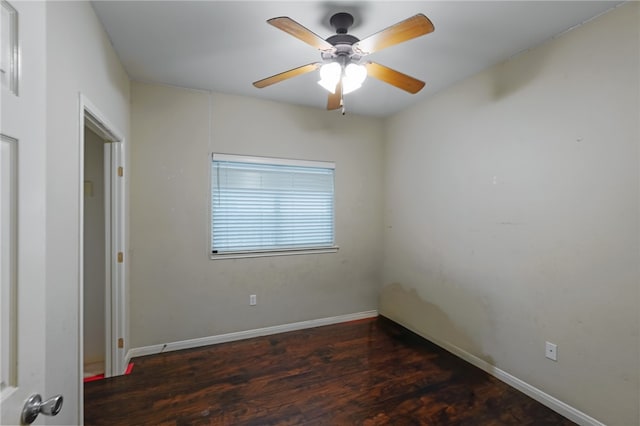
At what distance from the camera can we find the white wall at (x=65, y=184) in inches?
48.8

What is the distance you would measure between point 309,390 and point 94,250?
2229 mm

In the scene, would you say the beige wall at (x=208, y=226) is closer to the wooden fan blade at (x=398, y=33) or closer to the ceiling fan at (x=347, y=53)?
the ceiling fan at (x=347, y=53)

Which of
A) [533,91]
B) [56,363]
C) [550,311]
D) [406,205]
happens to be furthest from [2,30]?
[406,205]

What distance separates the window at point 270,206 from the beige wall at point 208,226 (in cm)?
10

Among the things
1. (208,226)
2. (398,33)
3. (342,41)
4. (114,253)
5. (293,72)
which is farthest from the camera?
(208,226)

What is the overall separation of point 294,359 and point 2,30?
108 inches

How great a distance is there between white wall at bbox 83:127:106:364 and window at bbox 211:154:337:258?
0.95 metres

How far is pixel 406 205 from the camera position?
11.2 ft

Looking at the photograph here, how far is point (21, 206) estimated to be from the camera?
69 centimetres

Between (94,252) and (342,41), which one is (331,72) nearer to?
(342,41)

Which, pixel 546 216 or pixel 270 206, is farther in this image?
pixel 270 206

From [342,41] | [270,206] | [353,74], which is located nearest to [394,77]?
[353,74]

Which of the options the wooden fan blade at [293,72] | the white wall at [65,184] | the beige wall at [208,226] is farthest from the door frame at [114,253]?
the wooden fan blade at [293,72]

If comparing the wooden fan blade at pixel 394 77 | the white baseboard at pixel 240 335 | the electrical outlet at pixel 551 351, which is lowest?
the white baseboard at pixel 240 335
